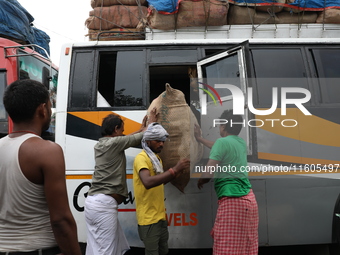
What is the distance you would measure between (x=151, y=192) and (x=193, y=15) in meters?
2.42

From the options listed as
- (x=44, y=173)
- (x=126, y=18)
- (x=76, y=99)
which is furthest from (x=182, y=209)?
(x=126, y=18)

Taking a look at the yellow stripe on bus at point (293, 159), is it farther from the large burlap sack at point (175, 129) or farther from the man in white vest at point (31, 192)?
the man in white vest at point (31, 192)

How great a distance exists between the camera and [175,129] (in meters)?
3.32

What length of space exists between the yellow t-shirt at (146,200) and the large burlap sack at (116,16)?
8.26 ft

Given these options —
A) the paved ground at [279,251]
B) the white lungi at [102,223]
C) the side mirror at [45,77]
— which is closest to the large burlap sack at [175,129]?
the white lungi at [102,223]

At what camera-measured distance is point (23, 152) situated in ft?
5.06

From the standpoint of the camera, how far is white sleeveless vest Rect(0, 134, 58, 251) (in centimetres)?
155

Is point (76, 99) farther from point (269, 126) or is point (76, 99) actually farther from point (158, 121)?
point (269, 126)

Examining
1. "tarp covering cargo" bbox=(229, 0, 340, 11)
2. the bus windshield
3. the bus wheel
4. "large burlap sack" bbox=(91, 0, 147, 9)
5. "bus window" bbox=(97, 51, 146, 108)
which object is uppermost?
"large burlap sack" bbox=(91, 0, 147, 9)

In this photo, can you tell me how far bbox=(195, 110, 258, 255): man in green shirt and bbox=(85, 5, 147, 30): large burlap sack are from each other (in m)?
2.71

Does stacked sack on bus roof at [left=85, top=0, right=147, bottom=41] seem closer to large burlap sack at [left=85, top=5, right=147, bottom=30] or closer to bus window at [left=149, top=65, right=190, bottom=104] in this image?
large burlap sack at [left=85, top=5, right=147, bottom=30]

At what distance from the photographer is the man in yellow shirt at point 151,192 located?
300 cm

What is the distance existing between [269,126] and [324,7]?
194 centimetres

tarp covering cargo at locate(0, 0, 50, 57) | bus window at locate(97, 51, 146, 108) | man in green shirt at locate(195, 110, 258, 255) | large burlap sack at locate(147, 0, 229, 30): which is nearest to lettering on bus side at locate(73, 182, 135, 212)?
bus window at locate(97, 51, 146, 108)
